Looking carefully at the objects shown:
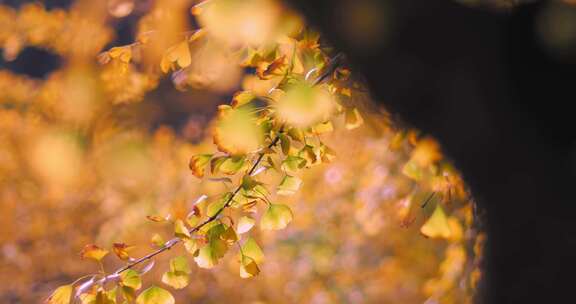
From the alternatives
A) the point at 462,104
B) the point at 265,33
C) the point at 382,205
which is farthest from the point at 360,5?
the point at 382,205

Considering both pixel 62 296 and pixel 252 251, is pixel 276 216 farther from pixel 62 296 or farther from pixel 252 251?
pixel 62 296

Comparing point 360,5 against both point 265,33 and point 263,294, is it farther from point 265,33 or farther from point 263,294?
point 263,294

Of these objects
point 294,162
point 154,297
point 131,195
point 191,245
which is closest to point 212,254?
point 191,245

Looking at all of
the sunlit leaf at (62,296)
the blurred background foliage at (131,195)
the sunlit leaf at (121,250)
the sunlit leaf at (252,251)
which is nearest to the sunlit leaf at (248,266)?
the sunlit leaf at (252,251)

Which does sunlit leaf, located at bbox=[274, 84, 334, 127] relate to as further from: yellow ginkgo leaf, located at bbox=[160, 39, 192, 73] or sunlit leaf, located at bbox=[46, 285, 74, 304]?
sunlit leaf, located at bbox=[46, 285, 74, 304]

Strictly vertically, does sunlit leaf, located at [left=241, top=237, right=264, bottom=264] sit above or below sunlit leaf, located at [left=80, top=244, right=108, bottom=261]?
below

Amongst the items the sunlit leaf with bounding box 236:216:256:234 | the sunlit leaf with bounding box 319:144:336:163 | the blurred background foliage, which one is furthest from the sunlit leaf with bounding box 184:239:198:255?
the blurred background foliage
